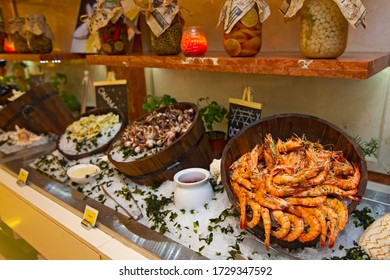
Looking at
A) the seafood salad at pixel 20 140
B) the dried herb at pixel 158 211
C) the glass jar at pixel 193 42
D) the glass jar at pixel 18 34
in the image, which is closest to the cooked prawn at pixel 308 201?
the dried herb at pixel 158 211

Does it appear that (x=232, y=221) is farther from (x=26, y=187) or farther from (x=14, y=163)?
(x=14, y=163)

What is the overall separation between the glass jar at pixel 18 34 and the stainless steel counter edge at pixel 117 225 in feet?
3.77

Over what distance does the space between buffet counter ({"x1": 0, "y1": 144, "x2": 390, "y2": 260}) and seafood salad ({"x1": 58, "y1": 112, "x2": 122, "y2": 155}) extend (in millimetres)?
242

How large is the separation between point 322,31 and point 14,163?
1.85 meters

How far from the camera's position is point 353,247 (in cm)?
97

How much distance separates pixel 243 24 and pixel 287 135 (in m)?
0.47

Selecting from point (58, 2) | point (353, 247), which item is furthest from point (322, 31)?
point (58, 2)

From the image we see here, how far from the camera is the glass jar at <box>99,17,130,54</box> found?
5.22 feet

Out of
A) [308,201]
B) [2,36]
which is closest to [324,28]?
[308,201]

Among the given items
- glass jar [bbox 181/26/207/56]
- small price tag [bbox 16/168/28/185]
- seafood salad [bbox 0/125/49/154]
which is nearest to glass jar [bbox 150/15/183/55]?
glass jar [bbox 181/26/207/56]

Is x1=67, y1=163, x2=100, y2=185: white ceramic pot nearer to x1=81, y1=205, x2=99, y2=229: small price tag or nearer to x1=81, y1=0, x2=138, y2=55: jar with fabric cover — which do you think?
x1=81, y1=205, x2=99, y2=229: small price tag

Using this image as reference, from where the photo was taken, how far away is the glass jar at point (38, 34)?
81.0 inches

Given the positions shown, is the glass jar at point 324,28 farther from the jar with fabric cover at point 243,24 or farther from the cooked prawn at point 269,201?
the cooked prawn at point 269,201
